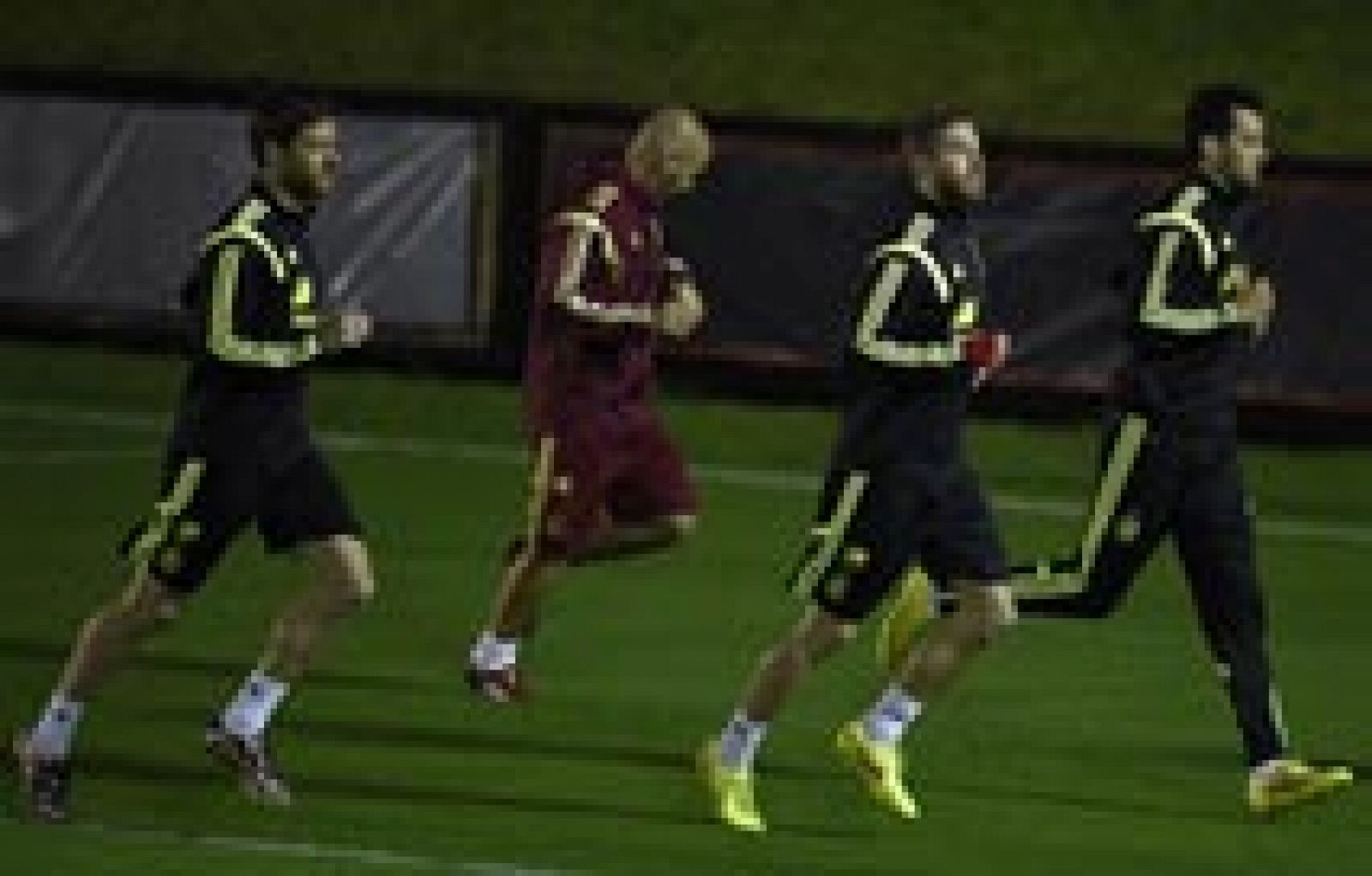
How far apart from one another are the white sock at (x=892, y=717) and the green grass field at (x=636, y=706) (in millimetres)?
298

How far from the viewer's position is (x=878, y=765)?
13734mm

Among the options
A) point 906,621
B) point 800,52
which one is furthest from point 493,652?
point 800,52

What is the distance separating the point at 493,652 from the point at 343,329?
10.3ft

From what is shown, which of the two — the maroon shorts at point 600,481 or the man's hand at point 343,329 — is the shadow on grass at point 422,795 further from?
the maroon shorts at point 600,481

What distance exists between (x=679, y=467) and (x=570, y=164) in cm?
960

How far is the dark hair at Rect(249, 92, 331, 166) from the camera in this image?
13.4 meters

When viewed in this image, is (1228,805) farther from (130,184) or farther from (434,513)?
(130,184)

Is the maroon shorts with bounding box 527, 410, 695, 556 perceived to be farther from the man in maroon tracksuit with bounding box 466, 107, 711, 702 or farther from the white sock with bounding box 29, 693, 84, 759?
the white sock with bounding box 29, 693, 84, 759

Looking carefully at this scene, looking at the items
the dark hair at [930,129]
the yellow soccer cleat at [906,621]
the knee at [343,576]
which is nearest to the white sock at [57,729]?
the knee at [343,576]

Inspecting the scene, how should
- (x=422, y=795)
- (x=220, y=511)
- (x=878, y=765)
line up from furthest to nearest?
(x=422, y=795)
(x=878, y=765)
(x=220, y=511)

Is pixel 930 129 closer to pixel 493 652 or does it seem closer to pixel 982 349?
pixel 982 349

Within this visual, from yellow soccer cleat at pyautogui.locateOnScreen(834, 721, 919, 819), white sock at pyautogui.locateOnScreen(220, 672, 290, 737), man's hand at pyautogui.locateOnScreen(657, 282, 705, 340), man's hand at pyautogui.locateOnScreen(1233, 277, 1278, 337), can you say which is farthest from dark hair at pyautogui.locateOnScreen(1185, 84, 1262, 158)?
white sock at pyautogui.locateOnScreen(220, 672, 290, 737)

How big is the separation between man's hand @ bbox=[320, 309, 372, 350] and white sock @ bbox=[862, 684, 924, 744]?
84.3 inches

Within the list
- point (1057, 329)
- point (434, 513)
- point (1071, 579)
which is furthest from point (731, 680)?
point (1057, 329)
